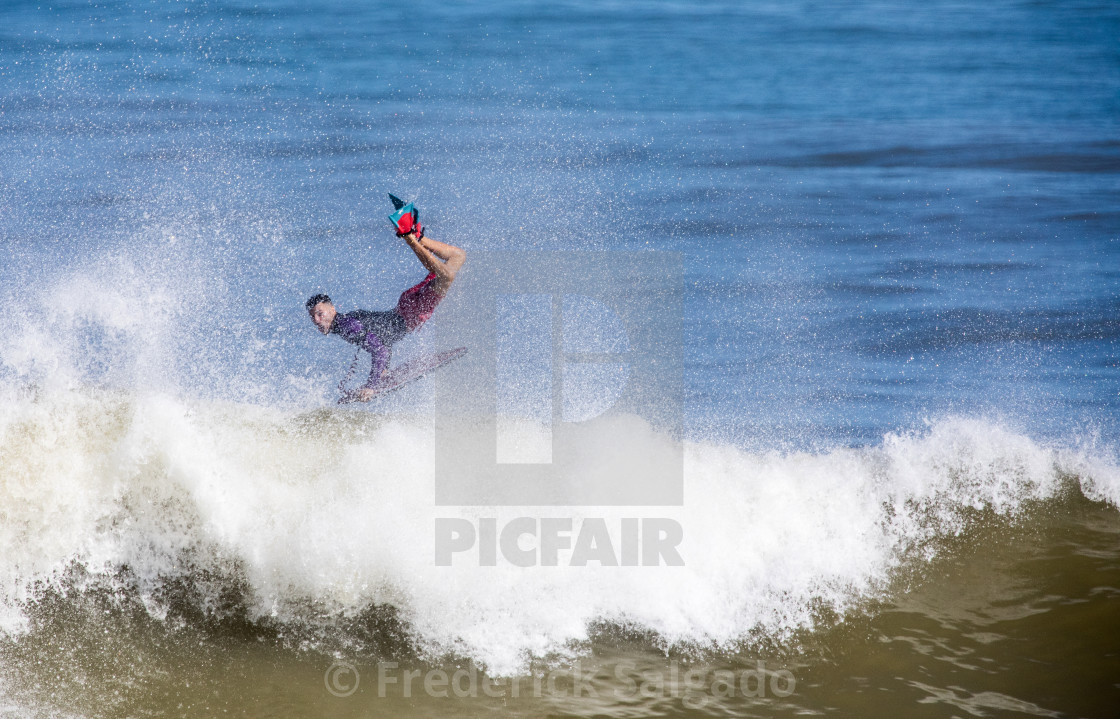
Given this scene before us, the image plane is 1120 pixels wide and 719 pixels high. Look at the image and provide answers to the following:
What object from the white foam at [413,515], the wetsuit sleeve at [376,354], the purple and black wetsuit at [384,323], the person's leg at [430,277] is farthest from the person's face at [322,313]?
the white foam at [413,515]

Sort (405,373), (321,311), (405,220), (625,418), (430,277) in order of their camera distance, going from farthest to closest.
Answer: (625,418)
(405,373)
(430,277)
(321,311)
(405,220)

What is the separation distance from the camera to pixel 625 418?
8.28 metres

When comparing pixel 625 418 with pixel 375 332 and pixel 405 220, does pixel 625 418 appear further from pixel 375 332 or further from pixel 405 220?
pixel 405 220

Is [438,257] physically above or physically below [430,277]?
above

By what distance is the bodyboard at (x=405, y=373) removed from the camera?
609 centimetres

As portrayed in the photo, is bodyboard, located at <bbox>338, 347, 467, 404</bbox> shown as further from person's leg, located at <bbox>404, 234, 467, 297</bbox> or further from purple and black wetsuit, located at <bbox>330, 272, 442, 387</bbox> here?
person's leg, located at <bbox>404, 234, 467, 297</bbox>

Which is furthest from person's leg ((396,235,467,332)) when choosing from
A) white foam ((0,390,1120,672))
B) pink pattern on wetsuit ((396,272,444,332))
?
white foam ((0,390,1120,672))

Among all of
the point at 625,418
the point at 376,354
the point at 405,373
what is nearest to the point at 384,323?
the point at 376,354

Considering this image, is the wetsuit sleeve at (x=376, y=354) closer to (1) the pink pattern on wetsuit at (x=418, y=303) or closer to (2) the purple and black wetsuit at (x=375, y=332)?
(2) the purple and black wetsuit at (x=375, y=332)

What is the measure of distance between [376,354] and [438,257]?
863mm

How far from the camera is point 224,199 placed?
701 inches

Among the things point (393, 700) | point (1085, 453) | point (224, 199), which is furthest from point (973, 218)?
point (393, 700)

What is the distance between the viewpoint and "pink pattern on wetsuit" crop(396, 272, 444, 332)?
5984 mm

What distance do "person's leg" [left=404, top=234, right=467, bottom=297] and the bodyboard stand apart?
798 millimetres
